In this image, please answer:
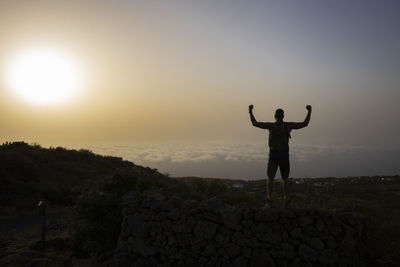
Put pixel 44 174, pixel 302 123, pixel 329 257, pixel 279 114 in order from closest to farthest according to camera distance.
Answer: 1. pixel 329 257
2. pixel 302 123
3. pixel 279 114
4. pixel 44 174

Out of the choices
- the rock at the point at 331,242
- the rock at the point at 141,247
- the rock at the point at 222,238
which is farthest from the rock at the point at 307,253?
the rock at the point at 141,247

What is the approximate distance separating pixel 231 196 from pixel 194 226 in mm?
2869

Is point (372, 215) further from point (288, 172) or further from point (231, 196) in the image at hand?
point (231, 196)

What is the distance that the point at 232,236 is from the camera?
24.6 ft

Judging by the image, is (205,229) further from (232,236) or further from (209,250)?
(232,236)

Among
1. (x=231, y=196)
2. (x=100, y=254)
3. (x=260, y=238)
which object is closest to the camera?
(x=260, y=238)

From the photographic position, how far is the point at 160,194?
29.6 feet

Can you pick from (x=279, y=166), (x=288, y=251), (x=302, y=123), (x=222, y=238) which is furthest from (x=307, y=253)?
(x=302, y=123)

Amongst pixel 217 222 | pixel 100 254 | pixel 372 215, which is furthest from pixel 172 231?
pixel 372 215

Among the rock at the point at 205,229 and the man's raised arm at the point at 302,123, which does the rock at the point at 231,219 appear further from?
the man's raised arm at the point at 302,123

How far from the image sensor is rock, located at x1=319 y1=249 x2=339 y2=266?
698cm

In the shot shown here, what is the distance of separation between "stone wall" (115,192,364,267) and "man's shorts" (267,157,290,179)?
3.44 feet

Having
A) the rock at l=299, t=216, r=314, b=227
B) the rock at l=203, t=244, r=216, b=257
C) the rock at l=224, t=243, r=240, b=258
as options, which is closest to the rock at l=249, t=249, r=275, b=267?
the rock at l=224, t=243, r=240, b=258

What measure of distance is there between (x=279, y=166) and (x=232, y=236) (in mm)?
2079
